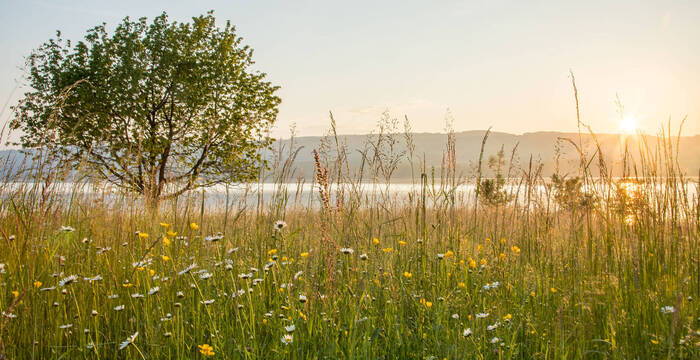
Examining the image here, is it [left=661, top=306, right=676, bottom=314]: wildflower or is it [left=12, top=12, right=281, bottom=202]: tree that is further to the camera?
[left=12, top=12, right=281, bottom=202]: tree

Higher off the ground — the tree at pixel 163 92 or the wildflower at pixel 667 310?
the tree at pixel 163 92

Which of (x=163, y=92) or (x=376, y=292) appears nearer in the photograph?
(x=376, y=292)

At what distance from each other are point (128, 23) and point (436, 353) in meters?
20.8

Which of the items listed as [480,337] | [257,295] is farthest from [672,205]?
[257,295]

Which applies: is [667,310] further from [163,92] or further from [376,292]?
[163,92]

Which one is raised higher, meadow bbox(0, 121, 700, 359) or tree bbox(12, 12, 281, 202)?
tree bbox(12, 12, 281, 202)

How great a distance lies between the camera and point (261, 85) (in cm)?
2033

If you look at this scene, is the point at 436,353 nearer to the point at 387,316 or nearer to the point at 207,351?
the point at 387,316

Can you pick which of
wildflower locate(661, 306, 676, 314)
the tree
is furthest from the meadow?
the tree

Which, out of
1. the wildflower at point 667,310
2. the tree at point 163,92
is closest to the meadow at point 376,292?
the wildflower at point 667,310

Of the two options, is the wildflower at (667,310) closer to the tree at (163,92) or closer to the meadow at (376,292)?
the meadow at (376,292)

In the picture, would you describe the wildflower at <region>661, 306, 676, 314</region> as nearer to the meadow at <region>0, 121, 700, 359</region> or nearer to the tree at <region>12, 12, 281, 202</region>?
the meadow at <region>0, 121, 700, 359</region>

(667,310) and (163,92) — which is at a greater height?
(163,92)

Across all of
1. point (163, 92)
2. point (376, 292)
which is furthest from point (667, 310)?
point (163, 92)
